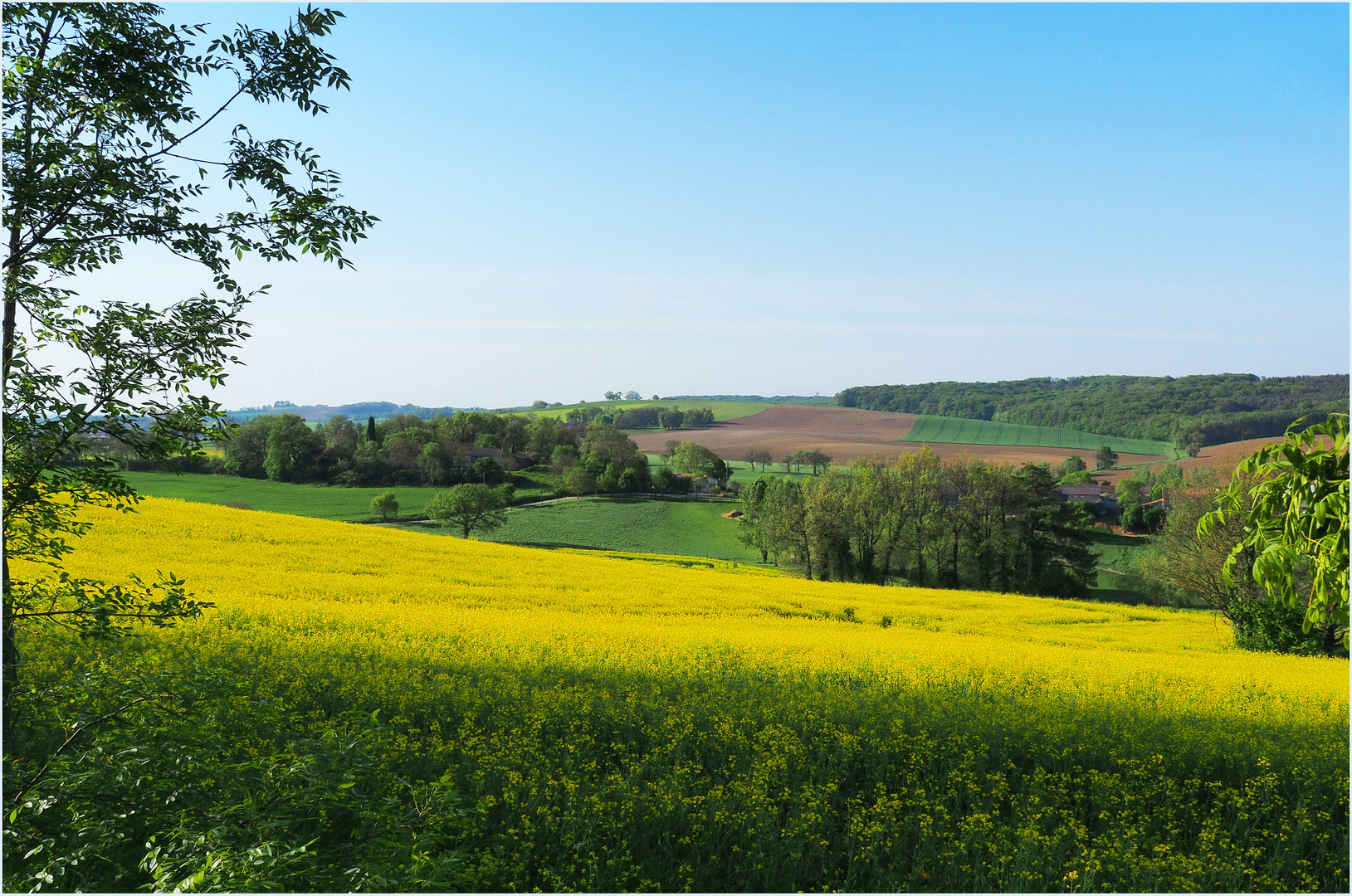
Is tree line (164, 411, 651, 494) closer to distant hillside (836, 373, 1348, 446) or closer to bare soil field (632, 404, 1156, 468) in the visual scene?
bare soil field (632, 404, 1156, 468)

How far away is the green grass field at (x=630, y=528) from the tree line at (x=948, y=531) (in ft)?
26.9

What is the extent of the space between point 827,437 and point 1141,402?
34.6 meters

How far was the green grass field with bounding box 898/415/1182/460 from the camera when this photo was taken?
234 feet

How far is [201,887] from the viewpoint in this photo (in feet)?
10.6

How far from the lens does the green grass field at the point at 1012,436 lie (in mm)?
71312

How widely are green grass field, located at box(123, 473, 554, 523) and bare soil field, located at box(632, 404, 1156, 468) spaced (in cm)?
2988

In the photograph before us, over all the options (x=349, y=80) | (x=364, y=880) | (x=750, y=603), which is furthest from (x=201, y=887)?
(x=750, y=603)

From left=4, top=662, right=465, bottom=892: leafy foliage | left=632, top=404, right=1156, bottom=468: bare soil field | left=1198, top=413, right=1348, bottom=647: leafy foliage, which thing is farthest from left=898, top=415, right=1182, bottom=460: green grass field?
left=4, top=662, right=465, bottom=892: leafy foliage

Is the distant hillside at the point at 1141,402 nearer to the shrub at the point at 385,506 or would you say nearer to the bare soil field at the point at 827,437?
the bare soil field at the point at 827,437

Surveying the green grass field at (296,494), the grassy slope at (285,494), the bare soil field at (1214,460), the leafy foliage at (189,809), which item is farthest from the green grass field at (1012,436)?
the leafy foliage at (189,809)

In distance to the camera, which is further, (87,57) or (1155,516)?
(1155,516)

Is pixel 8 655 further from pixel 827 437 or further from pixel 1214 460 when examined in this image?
pixel 827 437

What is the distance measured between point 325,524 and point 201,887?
23.9 m

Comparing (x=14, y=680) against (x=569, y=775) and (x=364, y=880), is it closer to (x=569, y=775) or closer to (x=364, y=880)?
(x=364, y=880)
